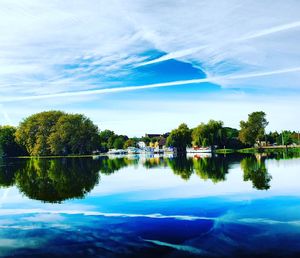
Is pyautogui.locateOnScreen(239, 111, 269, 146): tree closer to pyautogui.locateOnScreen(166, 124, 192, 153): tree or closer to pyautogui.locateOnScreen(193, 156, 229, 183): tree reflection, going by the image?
pyautogui.locateOnScreen(166, 124, 192, 153): tree

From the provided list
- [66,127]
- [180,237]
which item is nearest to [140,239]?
[180,237]

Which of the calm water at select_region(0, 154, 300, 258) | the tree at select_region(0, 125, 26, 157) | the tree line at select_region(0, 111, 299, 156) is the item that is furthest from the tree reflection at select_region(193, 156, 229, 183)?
the tree at select_region(0, 125, 26, 157)

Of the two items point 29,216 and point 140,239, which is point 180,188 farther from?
point 140,239

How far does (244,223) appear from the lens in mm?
14867

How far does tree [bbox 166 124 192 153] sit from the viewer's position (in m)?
133

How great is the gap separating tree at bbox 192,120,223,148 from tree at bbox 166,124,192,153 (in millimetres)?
6135

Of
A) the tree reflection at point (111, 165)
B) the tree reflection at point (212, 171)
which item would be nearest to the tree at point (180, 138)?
the tree reflection at point (111, 165)

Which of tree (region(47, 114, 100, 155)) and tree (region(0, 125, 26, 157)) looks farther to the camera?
tree (region(0, 125, 26, 157))

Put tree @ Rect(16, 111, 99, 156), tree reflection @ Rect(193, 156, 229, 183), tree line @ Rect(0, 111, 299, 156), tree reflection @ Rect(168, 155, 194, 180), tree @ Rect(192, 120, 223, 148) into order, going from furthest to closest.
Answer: tree @ Rect(192, 120, 223, 148), tree line @ Rect(0, 111, 299, 156), tree @ Rect(16, 111, 99, 156), tree reflection @ Rect(168, 155, 194, 180), tree reflection @ Rect(193, 156, 229, 183)

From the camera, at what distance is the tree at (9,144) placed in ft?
449

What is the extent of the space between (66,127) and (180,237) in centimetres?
10333

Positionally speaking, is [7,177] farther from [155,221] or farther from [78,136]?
[78,136]

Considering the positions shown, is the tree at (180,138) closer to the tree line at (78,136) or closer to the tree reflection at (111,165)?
the tree line at (78,136)

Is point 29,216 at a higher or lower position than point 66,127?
lower
